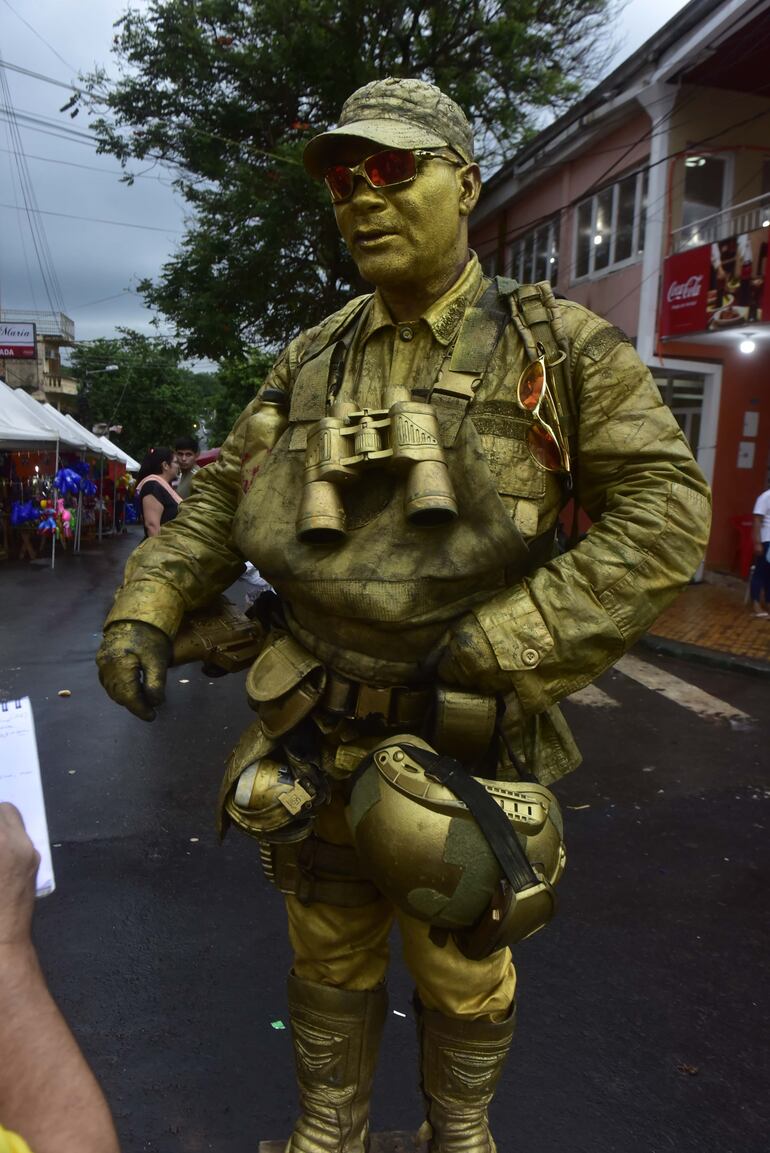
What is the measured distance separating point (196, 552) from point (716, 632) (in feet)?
25.8

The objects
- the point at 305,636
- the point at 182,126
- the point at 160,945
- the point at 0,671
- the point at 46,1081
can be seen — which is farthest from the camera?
the point at 182,126

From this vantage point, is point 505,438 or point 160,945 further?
point 160,945

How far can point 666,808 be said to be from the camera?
4578 millimetres

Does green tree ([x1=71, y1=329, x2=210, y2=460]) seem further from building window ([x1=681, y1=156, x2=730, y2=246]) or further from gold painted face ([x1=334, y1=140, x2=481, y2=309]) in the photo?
gold painted face ([x1=334, y1=140, x2=481, y2=309])

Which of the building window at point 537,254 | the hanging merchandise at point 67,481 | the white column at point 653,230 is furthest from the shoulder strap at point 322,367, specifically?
the hanging merchandise at point 67,481

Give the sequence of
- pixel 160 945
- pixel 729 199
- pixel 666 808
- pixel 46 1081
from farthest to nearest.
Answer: pixel 729 199
pixel 666 808
pixel 160 945
pixel 46 1081

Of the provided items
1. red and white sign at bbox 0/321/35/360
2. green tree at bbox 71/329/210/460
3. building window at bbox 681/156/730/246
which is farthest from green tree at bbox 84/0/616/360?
green tree at bbox 71/329/210/460

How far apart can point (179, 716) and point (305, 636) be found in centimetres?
460

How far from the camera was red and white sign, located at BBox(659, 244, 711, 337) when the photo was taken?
10250mm

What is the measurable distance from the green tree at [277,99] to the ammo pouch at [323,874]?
12691mm

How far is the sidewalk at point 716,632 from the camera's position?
25.5ft

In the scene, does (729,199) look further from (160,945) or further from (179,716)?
(160,945)

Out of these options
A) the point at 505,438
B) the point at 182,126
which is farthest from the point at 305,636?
the point at 182,126

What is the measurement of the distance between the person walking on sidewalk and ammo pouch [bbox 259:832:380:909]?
8.16 meters
